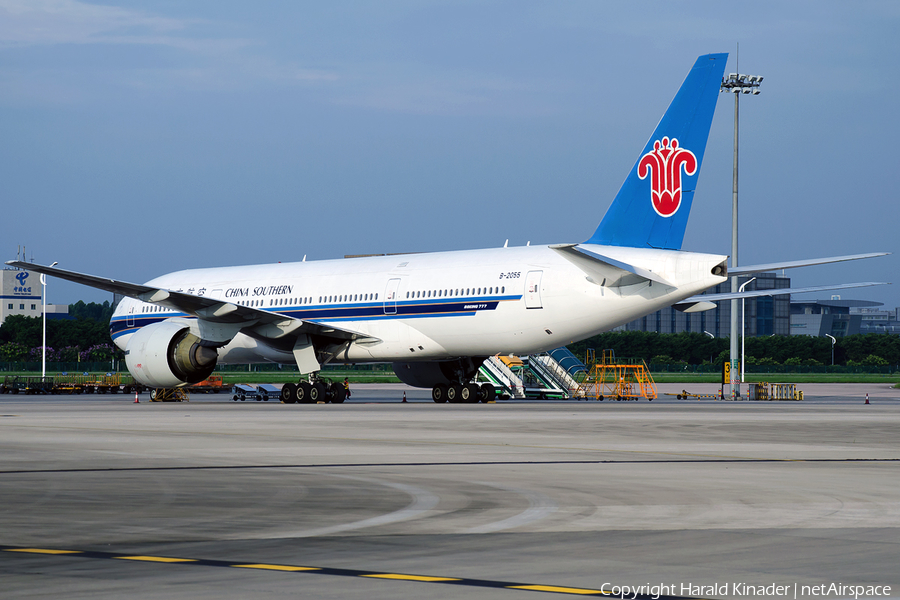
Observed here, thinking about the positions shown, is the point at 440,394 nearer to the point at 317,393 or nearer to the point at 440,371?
the point at 440,371

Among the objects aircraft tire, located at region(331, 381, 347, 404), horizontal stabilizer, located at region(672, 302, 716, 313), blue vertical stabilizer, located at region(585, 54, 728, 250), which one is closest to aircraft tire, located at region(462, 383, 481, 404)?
aircraft tire, located at region(331, 381, 347, 404)

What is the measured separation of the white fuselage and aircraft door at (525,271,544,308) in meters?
0.03

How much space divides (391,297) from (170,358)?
751 cm

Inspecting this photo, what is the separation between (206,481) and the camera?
42.8 feet

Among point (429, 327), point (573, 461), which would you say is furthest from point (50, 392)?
point (573, 461)

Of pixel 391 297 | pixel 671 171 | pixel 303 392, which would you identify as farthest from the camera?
pixel 303 392

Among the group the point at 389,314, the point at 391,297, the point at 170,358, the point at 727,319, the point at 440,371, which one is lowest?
the point at 440,371

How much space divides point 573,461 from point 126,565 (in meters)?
9.04

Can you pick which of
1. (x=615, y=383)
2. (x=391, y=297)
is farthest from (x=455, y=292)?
(x=615, y=383)

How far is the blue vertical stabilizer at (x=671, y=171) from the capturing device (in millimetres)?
32969

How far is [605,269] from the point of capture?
32406mm

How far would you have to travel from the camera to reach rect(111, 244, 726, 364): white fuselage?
3294cm

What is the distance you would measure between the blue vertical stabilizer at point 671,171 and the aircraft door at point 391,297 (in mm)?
7542

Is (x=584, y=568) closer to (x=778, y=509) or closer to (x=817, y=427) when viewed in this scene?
(x=778, y=509)
